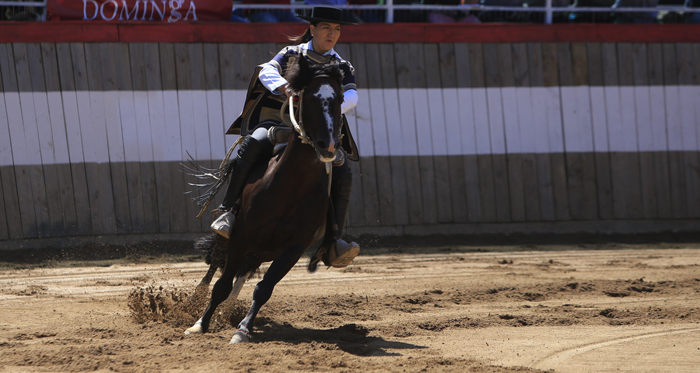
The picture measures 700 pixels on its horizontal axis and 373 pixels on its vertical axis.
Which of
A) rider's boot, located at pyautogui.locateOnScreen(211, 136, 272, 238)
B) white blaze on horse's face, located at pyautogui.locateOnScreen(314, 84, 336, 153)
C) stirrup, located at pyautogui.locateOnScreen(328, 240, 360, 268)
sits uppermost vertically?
white blaze on horse's face, located at pyautogui.locateOnScreen(314, 84, 336, 153)

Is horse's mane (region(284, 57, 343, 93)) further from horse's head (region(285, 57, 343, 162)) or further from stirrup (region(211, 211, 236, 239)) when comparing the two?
stirrup (region(211, 211, 236, 239))

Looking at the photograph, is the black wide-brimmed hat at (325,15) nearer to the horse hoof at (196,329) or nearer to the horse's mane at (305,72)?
the horse's mane at (305,72)

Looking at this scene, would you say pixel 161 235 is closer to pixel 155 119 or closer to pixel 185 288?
pixel 155 119

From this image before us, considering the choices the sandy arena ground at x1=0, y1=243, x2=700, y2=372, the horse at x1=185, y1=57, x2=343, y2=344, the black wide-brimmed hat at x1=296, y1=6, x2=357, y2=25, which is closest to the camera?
the sandy arena ground at x1=0, y1=243, x2=700, y2=372

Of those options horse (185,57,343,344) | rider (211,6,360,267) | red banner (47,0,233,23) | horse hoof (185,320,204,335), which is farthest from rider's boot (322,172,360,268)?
red banner (47,0,233,23)

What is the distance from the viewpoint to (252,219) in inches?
200

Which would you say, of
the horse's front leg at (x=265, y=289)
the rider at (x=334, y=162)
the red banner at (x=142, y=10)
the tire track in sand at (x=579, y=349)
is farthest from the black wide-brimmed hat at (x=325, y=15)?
the red banner at (x=142, y=10)

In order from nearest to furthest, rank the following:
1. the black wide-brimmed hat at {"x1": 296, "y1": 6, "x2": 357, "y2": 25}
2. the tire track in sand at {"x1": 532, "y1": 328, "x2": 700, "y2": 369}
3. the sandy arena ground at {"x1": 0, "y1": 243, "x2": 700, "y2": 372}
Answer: the sandy arena ground at {"x1": 0, "y1": 243, "x2": 700, "y2": 372}
the tire track in sand at {"x1": 532, "y1": 328, "x2": 700, "y2": 369}
the black wide-brimmed hat at {"x1": 296, "y1": 6, "x2": 357, "y2": 25}

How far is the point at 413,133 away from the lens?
11.1 m

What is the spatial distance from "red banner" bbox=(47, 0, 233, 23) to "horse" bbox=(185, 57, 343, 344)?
6029 mm

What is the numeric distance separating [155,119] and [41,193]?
1.93 m

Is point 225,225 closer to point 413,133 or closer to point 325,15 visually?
point 325,15

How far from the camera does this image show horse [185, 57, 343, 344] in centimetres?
462

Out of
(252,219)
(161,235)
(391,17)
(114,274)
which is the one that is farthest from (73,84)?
(252,219)
